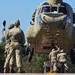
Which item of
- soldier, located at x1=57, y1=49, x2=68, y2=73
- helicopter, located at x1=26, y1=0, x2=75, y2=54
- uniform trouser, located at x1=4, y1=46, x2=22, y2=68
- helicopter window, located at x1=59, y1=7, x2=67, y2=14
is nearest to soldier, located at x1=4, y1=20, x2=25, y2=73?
uniform trouser, located at x1=4, y1=46, x2=22, y2=68

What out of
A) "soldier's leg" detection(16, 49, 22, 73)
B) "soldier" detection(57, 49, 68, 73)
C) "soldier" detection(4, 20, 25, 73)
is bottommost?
"soldier" detection(57, 49, 68, 73)

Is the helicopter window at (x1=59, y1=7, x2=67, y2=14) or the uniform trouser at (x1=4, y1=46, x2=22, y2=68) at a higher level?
the helicopter window at (x1=59, y1=7, x2=67, y2=14)

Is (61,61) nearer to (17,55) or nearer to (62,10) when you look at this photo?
(17,55)

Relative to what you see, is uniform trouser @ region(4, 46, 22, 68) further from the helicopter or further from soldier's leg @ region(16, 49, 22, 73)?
the helicopter

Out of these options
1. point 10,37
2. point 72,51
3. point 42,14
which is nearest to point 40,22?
point 42,14

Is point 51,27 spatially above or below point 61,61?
above

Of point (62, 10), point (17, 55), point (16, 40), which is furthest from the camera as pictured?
point (62, 10)

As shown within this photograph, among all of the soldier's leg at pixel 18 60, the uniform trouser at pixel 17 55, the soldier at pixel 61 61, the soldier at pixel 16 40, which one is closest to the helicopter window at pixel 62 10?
the soldier at pixel 61 61

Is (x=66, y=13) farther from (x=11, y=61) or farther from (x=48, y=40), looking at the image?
(x=11, y=61)

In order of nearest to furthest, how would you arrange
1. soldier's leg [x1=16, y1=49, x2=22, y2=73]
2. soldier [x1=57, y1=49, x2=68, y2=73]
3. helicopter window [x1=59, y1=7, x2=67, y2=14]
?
1. soldier's leg [x1=16, y1=49, x2=22, y2=73]
2. soldier [x1=57, y1=49, x2=68, y2=73]
3. helicopter window [x1=59, y1=7, x2=67, y2=14]

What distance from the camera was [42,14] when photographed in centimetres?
2850

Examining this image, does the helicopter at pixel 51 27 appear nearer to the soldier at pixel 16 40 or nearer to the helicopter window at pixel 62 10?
the helicopter window at pixel 62 10

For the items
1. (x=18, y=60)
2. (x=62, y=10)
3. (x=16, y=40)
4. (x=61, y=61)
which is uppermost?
(x=62, y=10)

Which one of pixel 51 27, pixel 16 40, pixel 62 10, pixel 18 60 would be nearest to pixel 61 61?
pixel 16 40
